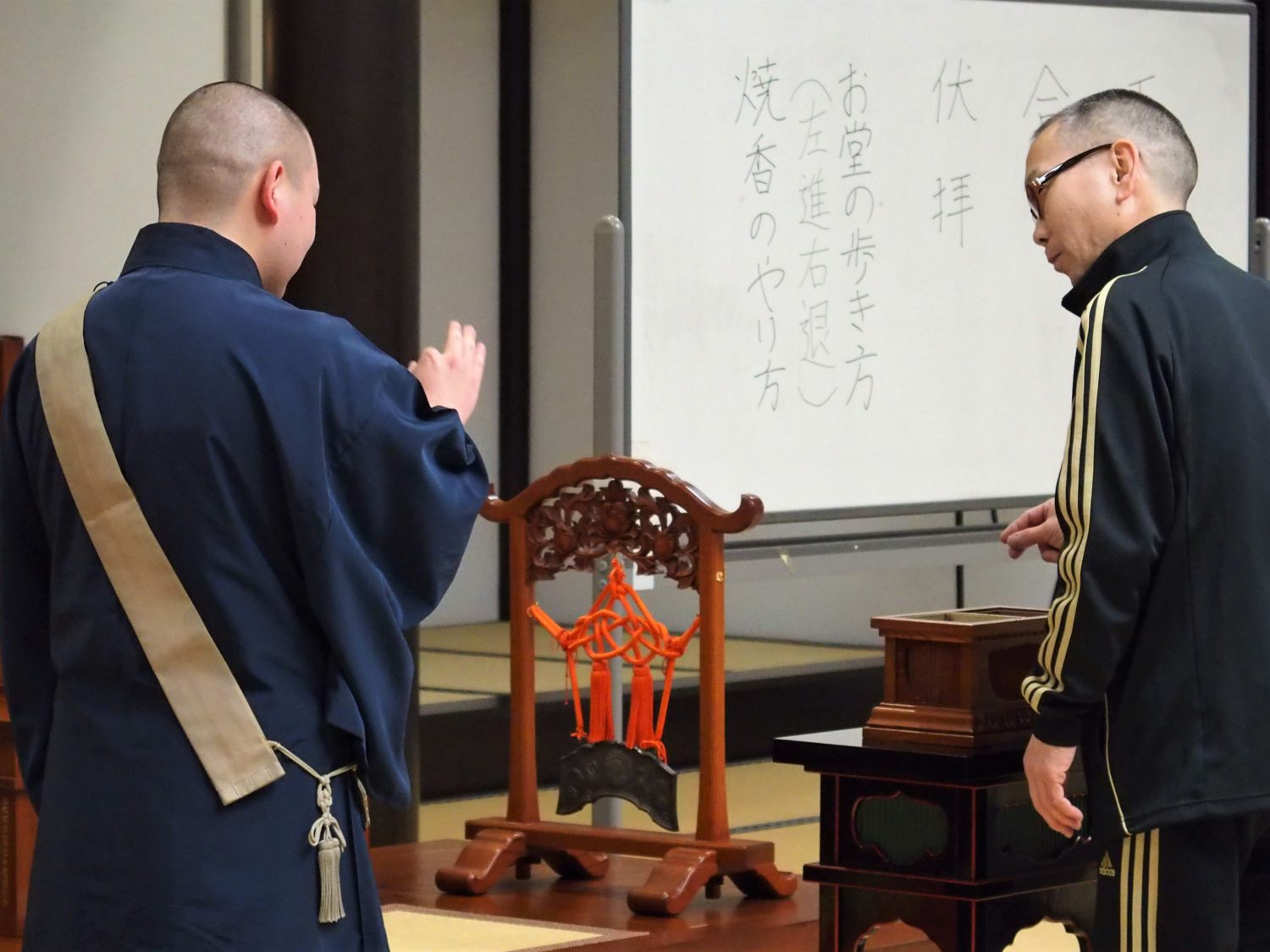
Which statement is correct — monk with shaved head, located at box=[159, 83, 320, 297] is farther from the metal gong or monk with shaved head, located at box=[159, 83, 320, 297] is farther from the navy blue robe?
the metal gong

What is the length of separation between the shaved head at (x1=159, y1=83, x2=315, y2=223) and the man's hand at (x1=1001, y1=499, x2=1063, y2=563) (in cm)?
98

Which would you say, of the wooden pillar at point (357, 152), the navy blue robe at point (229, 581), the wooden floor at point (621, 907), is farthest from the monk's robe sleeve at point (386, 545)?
the wooden pillar at point (357, 152)

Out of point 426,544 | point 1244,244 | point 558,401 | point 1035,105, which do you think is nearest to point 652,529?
point 426,544

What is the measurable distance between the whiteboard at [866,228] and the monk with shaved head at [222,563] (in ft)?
6.24

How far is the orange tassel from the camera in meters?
3.32

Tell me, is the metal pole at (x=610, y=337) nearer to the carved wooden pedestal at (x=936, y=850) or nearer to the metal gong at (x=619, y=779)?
the metal gong at (x=619, y=779)

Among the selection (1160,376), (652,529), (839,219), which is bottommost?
(652,529)

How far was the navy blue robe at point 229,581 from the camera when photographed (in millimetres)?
1807

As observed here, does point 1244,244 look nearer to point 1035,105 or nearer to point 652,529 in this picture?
point 1035,105

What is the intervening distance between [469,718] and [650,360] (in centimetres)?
149

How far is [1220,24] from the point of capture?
481 centimetres

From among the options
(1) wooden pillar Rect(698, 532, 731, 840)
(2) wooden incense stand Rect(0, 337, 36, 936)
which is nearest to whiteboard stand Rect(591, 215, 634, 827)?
(1) wooden pillar Rect(698, 532, 731, 840)

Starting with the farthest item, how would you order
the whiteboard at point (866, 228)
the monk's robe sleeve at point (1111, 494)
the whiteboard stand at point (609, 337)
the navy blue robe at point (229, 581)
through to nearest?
1. the whiteboard at point (866, 228)
2. the whiteboard stand at point (609, 337)
3. the monk's robe sleeve at point (1111, 494)
4. the navy blue robe at point (229, 581)

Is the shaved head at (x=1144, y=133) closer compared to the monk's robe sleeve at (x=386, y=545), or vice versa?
the monk's robe sleeve at (x=386, y=545)
